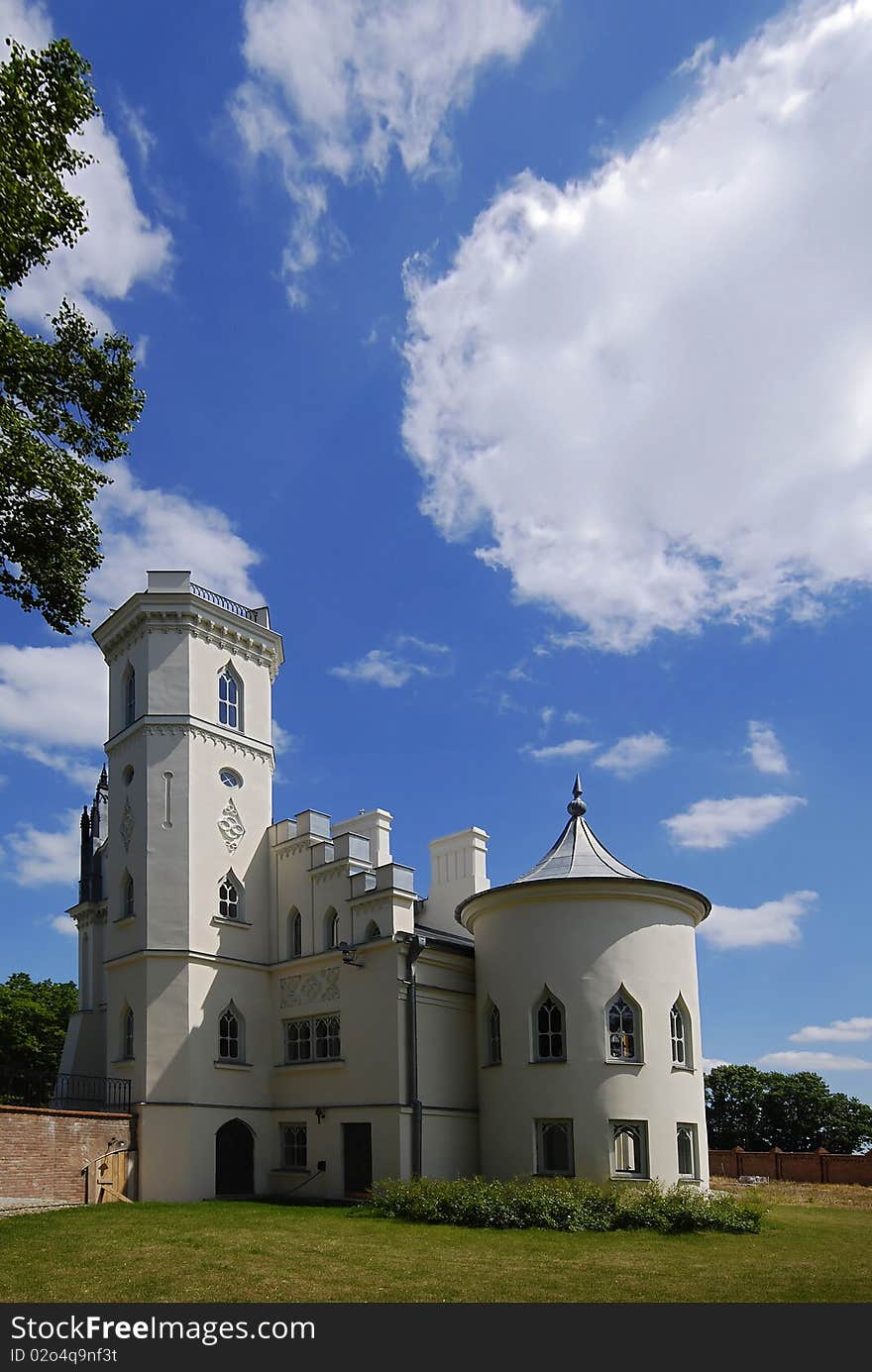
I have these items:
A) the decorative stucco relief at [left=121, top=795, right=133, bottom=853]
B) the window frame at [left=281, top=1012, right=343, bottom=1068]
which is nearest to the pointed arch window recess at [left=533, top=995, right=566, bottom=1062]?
the window frame at [left=281, top=1012, right=343, bottom=1068]

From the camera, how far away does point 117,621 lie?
2961 centimetres

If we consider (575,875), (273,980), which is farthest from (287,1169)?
(575,875)

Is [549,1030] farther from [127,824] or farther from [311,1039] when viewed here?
[127,824]

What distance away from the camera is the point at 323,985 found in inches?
1069

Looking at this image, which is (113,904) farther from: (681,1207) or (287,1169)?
(681,1207)

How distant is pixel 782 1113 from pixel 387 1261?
45.9 meters

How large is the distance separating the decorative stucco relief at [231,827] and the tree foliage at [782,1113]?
35.3 metres

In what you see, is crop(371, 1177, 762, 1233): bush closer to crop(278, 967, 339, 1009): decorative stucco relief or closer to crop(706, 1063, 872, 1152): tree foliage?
crop(278, 967, 339, 1009): decorative stucco relief

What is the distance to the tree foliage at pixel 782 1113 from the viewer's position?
5328cm

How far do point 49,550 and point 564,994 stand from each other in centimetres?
1442

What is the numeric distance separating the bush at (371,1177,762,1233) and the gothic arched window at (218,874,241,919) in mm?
9327
